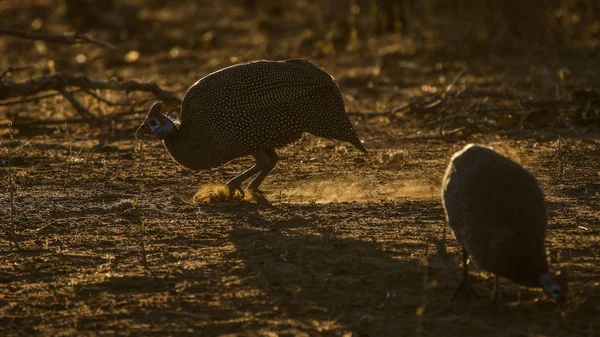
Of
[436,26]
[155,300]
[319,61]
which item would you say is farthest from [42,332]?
[436,26]

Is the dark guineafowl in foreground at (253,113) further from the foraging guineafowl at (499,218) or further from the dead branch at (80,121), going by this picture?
the dead branch at (80,121)

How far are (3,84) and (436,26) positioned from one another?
792cm

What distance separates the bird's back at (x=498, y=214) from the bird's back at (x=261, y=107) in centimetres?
188

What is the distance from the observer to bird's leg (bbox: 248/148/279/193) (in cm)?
728

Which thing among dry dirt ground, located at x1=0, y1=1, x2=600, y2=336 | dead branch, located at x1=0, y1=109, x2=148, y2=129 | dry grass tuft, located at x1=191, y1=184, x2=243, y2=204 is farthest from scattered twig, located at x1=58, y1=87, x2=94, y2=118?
dry grass tuft, located at x1=191, y1=184, x2=243, y2=204

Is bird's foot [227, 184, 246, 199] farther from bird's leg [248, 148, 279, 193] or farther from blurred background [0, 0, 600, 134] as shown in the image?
blurred background [0, 0, 600, 134]

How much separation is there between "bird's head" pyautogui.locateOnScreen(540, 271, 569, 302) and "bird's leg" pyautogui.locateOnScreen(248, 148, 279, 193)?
2.97 metres

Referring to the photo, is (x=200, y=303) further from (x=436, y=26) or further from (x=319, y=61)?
(x=436, y=26)

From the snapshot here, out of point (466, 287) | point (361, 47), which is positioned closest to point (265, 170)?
point (466, 287)

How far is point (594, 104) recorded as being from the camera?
9.63 meters

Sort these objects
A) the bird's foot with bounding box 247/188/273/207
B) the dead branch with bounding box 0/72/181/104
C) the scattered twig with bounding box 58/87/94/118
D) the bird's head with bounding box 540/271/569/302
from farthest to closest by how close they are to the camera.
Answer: the scattered twig with bounding box 58/87/94/118 < the dead branch with bounding box 0/72/181/104 < the bird's foot with bounding box 247/188/273/207 < the bird's head with bounding box 540/271/569/302

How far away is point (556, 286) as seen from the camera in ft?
15.3

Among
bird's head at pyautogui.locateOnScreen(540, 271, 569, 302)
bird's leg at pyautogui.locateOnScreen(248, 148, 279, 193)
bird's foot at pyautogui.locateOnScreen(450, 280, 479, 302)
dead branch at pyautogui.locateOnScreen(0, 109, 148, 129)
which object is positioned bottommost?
bird's foot at pyautogui.locateOnScreen(450, 280, 479, 302)

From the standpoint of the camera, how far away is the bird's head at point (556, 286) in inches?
183
